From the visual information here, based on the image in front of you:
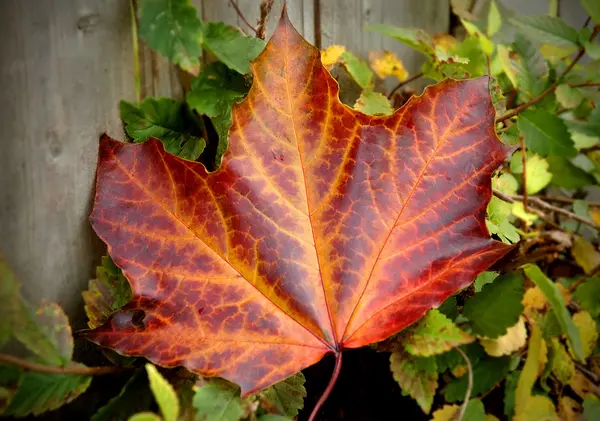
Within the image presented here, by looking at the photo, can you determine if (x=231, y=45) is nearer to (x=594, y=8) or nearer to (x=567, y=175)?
(x=594, y=8)

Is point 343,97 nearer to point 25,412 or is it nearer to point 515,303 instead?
point 515,303

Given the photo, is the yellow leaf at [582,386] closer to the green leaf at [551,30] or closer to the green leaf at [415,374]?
the green leaf at [415,374]

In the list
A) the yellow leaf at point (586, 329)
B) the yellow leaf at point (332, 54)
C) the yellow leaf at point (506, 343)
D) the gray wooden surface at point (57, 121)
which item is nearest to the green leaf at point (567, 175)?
the yellow leaf at point (586, 329)

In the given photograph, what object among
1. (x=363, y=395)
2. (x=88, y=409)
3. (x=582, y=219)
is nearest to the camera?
(x=88, y=409)

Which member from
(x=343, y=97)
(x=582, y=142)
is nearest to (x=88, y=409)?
(x=343, y=97)

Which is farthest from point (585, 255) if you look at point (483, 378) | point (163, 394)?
point (163, 394)

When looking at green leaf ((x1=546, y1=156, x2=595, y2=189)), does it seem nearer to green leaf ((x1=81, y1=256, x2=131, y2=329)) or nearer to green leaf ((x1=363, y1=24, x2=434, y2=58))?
green leaf ((x1=363, y1=24, x2=434, y2=58))

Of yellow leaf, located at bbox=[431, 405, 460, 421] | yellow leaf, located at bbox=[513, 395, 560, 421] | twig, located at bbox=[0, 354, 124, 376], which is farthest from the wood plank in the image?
yellow leaf, located at bbox=[513, 395, 560, 421]
